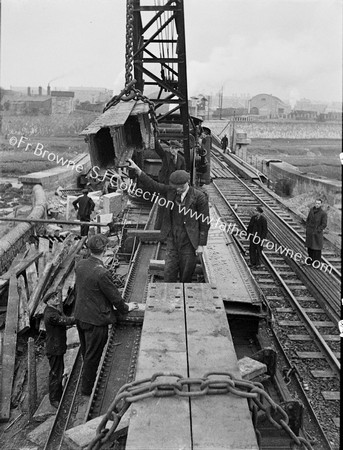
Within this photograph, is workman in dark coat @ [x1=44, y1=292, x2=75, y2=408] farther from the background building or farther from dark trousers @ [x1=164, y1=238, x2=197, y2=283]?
the background building

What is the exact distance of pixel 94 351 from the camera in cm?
445

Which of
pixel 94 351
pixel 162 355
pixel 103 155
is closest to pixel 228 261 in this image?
pixel 103 155

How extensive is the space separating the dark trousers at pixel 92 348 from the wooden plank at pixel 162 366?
3.33 ft

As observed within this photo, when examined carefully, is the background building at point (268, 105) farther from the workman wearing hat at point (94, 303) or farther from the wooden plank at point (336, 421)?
the workman wearing hat at point (94, 303)

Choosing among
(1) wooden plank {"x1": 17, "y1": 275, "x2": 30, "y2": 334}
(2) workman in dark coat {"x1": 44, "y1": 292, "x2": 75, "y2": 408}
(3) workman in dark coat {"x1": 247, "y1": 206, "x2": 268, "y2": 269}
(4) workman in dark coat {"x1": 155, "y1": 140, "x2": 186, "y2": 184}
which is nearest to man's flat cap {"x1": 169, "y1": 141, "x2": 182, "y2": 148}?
(3) workman in dark coat {"x1": 247, "y1": 206, "x2": 268, "y2": 269}

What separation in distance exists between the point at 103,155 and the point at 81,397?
9.38ft

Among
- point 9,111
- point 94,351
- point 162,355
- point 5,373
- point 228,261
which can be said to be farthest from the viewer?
point 9,111

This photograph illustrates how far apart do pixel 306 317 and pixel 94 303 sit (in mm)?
4831

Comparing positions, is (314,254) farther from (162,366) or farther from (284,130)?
(284,130)

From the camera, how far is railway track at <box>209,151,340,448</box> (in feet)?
20.1

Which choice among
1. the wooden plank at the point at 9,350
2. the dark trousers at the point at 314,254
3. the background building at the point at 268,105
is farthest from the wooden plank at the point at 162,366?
the background building at the point at 268,105

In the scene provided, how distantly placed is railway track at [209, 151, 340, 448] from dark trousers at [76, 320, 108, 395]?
2839mm

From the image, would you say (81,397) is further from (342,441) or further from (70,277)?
(70,277)

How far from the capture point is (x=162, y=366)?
2.53m
